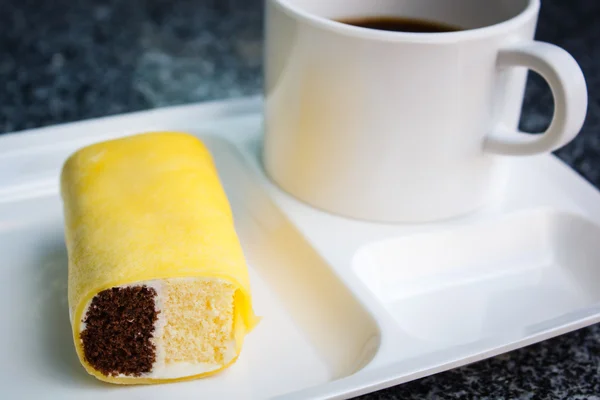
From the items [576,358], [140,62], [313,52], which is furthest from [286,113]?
[140,62]

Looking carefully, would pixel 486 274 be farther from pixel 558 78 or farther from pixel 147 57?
pixel 147 57

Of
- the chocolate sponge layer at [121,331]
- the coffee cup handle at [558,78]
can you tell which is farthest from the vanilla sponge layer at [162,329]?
the coffee cup handle at [558,78]

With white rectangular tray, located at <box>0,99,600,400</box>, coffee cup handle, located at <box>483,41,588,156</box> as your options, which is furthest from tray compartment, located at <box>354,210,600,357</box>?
coffee cup handle, located at <box>483,41,588,156</box>

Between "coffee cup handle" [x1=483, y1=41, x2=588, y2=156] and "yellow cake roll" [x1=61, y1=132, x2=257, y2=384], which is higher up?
"coffee cup handle" [x1=483, y1=41, x2=588, y2=156]

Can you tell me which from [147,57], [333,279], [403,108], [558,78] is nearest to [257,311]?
[333,279]

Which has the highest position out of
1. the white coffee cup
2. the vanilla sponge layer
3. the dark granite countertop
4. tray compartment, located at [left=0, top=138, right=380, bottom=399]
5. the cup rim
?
the cup rim

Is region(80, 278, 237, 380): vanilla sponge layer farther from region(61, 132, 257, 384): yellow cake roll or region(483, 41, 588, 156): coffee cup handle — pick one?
region(483, 41, 588, 156): coffee cup handle

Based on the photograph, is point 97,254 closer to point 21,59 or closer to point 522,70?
point 522,70
